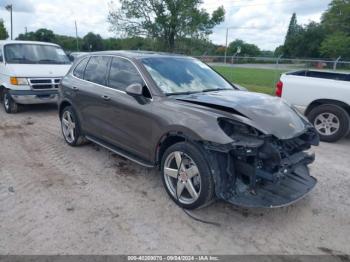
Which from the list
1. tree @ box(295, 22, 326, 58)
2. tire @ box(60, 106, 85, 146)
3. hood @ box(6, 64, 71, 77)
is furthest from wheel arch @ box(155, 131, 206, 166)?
tree @ box(295, 22, 326, 58)

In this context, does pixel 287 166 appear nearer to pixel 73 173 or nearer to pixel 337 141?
pixel 73 173

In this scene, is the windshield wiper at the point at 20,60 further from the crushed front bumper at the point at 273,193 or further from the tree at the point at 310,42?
the tree at the point at 310,42

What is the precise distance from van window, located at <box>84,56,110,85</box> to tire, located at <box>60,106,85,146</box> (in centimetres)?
78

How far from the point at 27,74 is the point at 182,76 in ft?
18.7

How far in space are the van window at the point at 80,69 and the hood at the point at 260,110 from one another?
2.36 metres

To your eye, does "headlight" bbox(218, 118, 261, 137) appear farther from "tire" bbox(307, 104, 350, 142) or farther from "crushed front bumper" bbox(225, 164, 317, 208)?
"tire" bbox(307, 104, 350, 142)

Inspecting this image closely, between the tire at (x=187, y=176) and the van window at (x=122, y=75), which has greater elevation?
the van window at (x=122, y=75)

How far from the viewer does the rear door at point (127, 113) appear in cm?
412

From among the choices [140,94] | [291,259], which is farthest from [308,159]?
[140,94]

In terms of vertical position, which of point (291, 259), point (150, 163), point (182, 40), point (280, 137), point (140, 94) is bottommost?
point (291, 259)

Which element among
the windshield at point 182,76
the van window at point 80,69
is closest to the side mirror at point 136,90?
the windshield at point 182,76

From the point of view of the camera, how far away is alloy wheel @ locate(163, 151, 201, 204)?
3.57 metres

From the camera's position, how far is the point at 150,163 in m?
4.16

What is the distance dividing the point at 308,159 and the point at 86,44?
7385 centimetres
